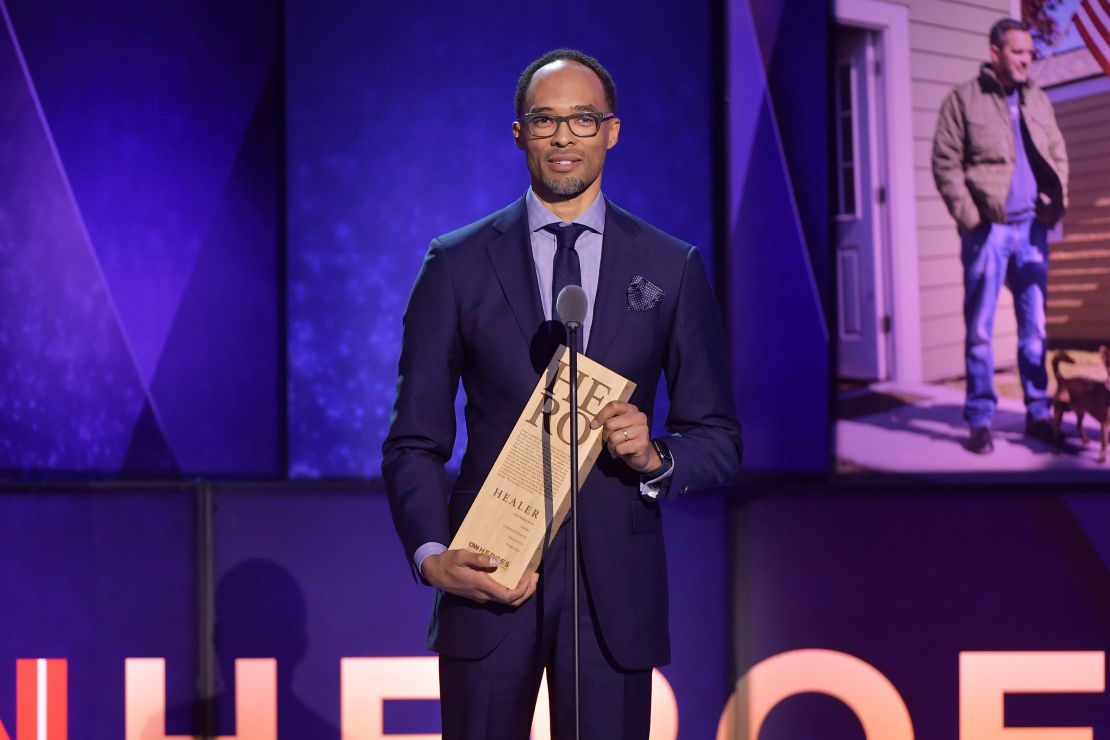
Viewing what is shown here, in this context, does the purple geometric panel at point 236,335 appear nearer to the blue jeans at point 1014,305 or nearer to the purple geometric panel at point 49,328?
the purple geometric panel at point 49,328

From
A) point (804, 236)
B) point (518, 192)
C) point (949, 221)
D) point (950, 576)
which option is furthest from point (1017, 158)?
point (518, 192)

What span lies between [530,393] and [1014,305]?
7.60ft

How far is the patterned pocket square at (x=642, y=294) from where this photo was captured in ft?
6.17

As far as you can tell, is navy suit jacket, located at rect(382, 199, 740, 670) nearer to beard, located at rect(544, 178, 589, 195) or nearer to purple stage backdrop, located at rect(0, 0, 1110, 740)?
beard, located at rect(544, 178, 589, 195)

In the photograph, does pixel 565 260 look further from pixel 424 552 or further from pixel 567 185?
pixel 424 552

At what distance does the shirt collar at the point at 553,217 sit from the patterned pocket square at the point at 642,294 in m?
0.11

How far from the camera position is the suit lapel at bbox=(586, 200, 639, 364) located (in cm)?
186

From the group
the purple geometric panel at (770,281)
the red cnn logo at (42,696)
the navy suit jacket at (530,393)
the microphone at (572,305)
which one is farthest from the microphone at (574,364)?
the red cnn logo at (42,696)

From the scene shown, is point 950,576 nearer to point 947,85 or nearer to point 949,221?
point 949,221

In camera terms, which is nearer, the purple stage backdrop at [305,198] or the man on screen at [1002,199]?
the purple stage backdrop at [305,198]

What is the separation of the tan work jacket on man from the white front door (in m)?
0.22

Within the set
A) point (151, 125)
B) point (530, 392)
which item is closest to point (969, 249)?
point (530, 392)

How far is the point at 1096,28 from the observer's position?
3578 millimetres

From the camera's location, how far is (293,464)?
3.48 meters
